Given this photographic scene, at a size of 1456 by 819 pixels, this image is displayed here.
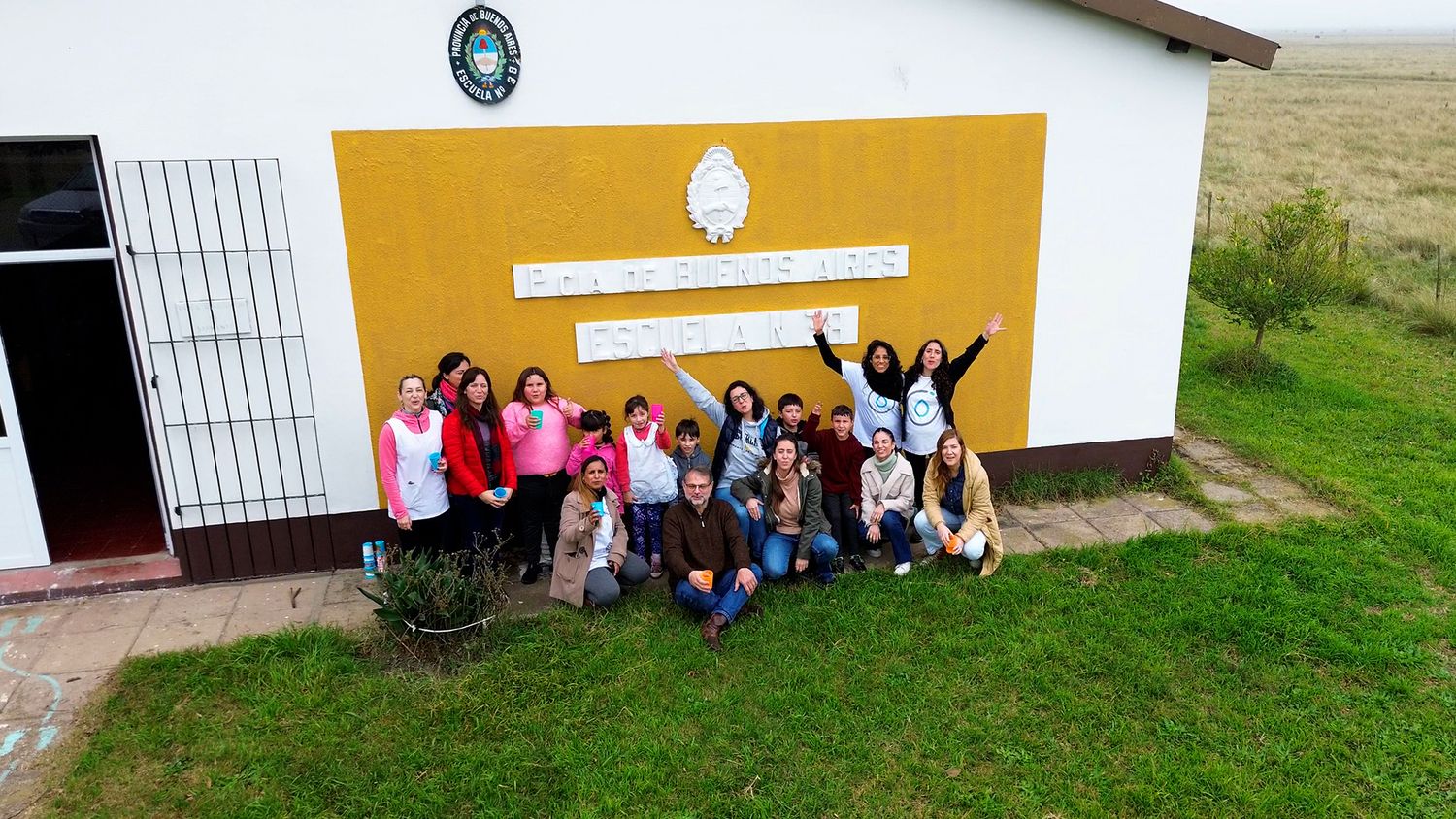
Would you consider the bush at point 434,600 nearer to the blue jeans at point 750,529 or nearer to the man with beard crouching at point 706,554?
the man with beard crouching at point 706,554

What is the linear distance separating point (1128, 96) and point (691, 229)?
3318 mm

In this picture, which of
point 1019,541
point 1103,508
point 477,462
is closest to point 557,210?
point 477,462

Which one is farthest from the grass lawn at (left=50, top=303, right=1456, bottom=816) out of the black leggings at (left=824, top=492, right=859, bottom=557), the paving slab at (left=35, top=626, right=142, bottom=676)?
the black leggings at (left=824, top=492, right=859, bottom=557)

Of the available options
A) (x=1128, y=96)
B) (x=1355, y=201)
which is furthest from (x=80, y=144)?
(x=1355, y=201)

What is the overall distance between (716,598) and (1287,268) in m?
8.07

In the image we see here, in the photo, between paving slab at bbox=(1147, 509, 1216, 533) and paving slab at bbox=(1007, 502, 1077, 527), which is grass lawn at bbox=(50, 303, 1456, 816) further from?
paving slab at bbox=(1007, 502, 1077, 527)

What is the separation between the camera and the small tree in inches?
408

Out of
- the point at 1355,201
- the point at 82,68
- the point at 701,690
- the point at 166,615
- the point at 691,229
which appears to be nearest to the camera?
the point at 701,690

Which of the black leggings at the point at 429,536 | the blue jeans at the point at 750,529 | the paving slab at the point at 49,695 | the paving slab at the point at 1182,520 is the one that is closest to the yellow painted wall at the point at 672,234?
the blue jeans at the point at 750,529

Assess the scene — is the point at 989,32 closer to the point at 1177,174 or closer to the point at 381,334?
the point at 1177,174

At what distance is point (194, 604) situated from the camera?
247 inches

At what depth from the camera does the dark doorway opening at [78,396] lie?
7.65m

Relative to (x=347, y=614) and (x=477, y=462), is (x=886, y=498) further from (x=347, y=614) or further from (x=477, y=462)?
(x=347, y=614)

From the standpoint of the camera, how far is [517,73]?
6160 mm
